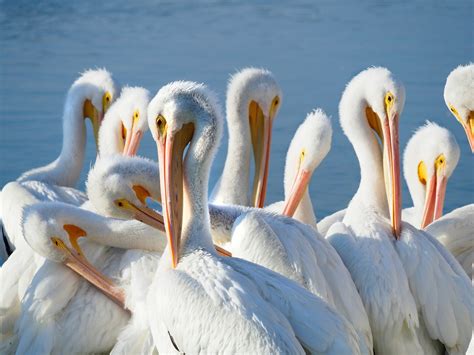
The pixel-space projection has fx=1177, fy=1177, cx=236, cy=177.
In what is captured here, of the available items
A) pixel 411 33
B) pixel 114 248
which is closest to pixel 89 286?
pixel 114 248

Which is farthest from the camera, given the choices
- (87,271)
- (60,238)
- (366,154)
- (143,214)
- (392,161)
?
(366,154)

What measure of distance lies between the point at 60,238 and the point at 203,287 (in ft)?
3.65

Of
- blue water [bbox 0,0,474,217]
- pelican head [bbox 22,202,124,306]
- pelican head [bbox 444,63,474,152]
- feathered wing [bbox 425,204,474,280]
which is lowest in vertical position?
blue water [bbox 0,0,474,217]

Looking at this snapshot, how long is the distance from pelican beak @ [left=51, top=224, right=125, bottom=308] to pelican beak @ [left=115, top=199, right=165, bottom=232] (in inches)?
10.1

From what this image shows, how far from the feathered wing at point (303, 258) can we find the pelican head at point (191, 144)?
1.08 ft

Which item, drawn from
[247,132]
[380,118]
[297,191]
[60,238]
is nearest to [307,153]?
[297,191]

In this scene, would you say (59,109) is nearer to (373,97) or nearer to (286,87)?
(286,87)

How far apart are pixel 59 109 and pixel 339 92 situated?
234 centimetres

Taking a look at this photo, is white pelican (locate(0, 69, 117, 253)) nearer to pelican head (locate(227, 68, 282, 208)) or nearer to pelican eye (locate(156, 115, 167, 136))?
pelican head (locate(227, 68, 282, 208))

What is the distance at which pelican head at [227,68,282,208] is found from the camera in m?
5.65

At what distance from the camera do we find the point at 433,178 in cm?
585

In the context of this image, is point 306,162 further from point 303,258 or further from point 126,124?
point 303,258

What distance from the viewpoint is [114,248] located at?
481 centimetres

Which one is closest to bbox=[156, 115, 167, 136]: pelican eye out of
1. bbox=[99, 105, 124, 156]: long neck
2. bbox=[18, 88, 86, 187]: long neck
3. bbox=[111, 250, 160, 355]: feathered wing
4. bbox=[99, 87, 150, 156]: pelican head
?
bbox=[111, 250, 160, 355]: feathered wing
